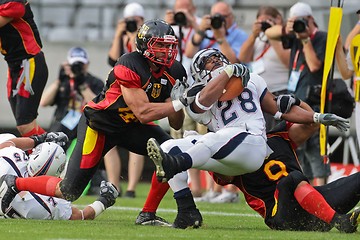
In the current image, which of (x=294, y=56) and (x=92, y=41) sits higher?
(x=294, y=56)

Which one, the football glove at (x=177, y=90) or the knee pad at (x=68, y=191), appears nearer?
the football glove at (x=177, y=90)

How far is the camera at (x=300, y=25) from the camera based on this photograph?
10.2 meters

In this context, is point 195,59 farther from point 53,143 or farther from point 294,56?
point 294,56

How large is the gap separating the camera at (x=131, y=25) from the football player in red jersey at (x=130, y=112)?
374cm

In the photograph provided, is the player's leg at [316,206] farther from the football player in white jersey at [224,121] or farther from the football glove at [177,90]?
the football glove at [177,90]

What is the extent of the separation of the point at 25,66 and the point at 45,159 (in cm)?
182

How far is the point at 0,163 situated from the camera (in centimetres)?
781

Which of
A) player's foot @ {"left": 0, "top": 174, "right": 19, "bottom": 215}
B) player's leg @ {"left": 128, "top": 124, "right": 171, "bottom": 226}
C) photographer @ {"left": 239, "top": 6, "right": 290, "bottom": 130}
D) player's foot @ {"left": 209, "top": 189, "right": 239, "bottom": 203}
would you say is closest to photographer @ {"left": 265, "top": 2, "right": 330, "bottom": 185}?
photographer @ {"left": 239, "top": 6, "right": 290, "bottom": 130}

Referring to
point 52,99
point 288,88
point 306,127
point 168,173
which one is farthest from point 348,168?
point 168,173

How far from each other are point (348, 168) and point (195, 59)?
6307mm

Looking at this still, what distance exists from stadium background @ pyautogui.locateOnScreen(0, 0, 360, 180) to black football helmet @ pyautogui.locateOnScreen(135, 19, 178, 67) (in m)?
6.92

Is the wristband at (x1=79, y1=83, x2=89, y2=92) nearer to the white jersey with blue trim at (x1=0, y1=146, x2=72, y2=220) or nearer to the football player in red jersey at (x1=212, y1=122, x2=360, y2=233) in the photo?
the white jersey with blue trim at (x1=0, y1=146, x2=72, y2=220)

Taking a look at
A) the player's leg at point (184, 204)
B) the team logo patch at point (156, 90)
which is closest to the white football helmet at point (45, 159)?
the team logo patch at point (156, 90)

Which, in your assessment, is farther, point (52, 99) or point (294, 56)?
point (52, 99)
